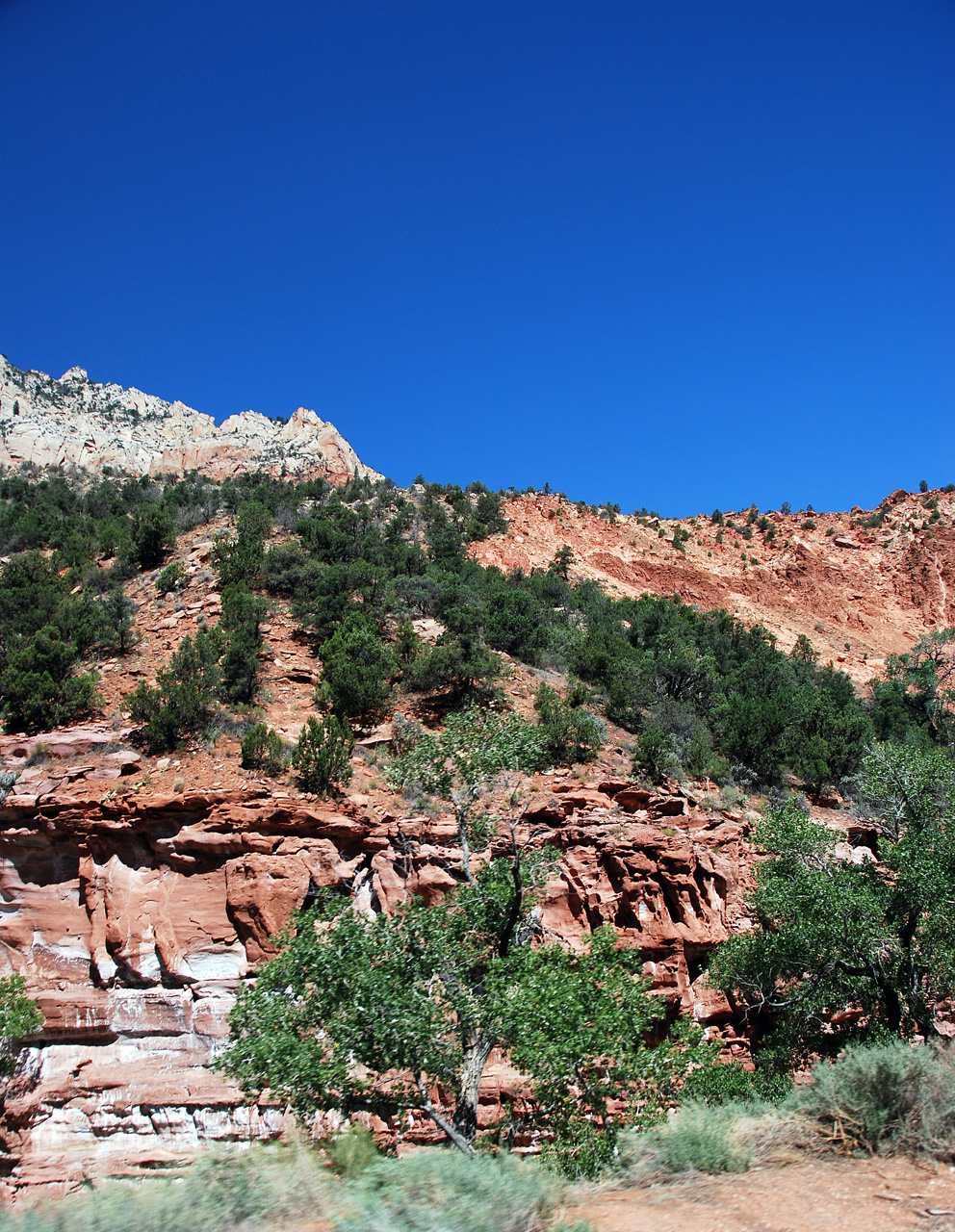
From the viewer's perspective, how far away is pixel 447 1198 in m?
6.11

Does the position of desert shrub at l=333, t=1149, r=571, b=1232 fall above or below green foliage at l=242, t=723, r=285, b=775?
below

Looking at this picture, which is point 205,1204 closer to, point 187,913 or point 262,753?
point 187,913

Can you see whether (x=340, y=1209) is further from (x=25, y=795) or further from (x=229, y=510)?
(x=229, y=510)

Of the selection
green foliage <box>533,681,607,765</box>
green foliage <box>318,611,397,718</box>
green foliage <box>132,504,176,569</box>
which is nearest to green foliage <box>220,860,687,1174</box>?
green foliage <box>533,681,607,765</box>

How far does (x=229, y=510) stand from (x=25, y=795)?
2191 centimetres

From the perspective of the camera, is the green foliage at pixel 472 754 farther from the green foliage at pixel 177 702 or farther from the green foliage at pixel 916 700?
the green foliage at pixel 916 700

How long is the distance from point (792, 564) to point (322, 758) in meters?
46.2

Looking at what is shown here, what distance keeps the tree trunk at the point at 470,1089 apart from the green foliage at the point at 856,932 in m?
6.28

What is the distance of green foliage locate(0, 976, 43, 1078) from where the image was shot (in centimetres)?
1216

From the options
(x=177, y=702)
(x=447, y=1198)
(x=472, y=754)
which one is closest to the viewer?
(x=447, y=1198)

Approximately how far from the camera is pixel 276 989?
9.73 metres

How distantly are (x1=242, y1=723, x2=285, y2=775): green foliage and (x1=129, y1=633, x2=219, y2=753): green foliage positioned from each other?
1823 millimetres

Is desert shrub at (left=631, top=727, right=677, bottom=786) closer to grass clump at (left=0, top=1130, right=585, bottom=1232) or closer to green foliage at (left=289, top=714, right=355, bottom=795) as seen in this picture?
green foliage at (left=289, top=714, right=355, bottom=795)

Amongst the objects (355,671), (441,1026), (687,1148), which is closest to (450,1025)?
(441,1026)
